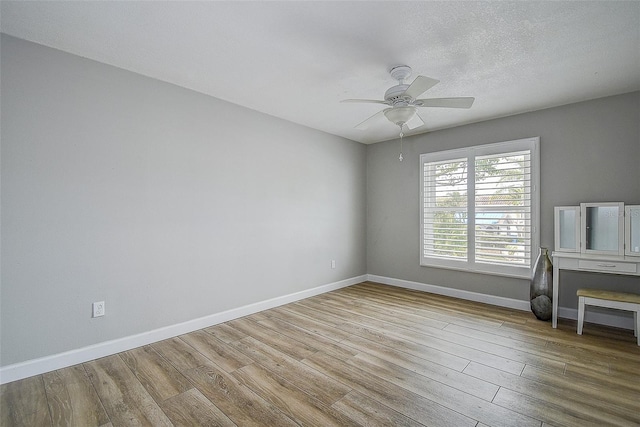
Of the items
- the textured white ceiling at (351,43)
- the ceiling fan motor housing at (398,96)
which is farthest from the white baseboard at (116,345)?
the ceiling fan motor housing at (398,96)

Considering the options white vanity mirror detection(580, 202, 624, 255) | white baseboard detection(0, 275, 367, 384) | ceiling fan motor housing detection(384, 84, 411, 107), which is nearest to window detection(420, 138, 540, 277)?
white vanity mirror detection(580, 202, 624, 255)

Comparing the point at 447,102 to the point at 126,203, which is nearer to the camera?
the point at 447,102

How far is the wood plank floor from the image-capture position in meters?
1.78

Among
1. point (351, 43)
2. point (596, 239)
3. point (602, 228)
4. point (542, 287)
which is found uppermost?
point (351, 43)

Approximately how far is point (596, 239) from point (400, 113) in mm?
2586

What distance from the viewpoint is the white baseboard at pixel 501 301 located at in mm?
3115

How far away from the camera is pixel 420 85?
2.21m

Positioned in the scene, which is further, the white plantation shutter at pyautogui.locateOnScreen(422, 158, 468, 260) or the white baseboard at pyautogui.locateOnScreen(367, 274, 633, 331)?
the white plantation shutter at pyautogui.locateOnScreen(422, 158, 468, 260)

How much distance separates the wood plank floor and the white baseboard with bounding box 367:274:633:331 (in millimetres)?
151

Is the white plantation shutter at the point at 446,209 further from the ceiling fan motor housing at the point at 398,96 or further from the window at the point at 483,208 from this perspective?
the ceiling fan motor housing at the point at 398,96

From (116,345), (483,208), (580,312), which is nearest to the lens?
(116,345)

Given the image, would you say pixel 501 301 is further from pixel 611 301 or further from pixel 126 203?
pixel 126 203

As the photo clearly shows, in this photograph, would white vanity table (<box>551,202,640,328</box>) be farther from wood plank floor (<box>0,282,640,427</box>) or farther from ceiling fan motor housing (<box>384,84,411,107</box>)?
ceiling fan motor housing (<box>384,84,411,107</box>)

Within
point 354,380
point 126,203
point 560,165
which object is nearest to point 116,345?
point 126,203
